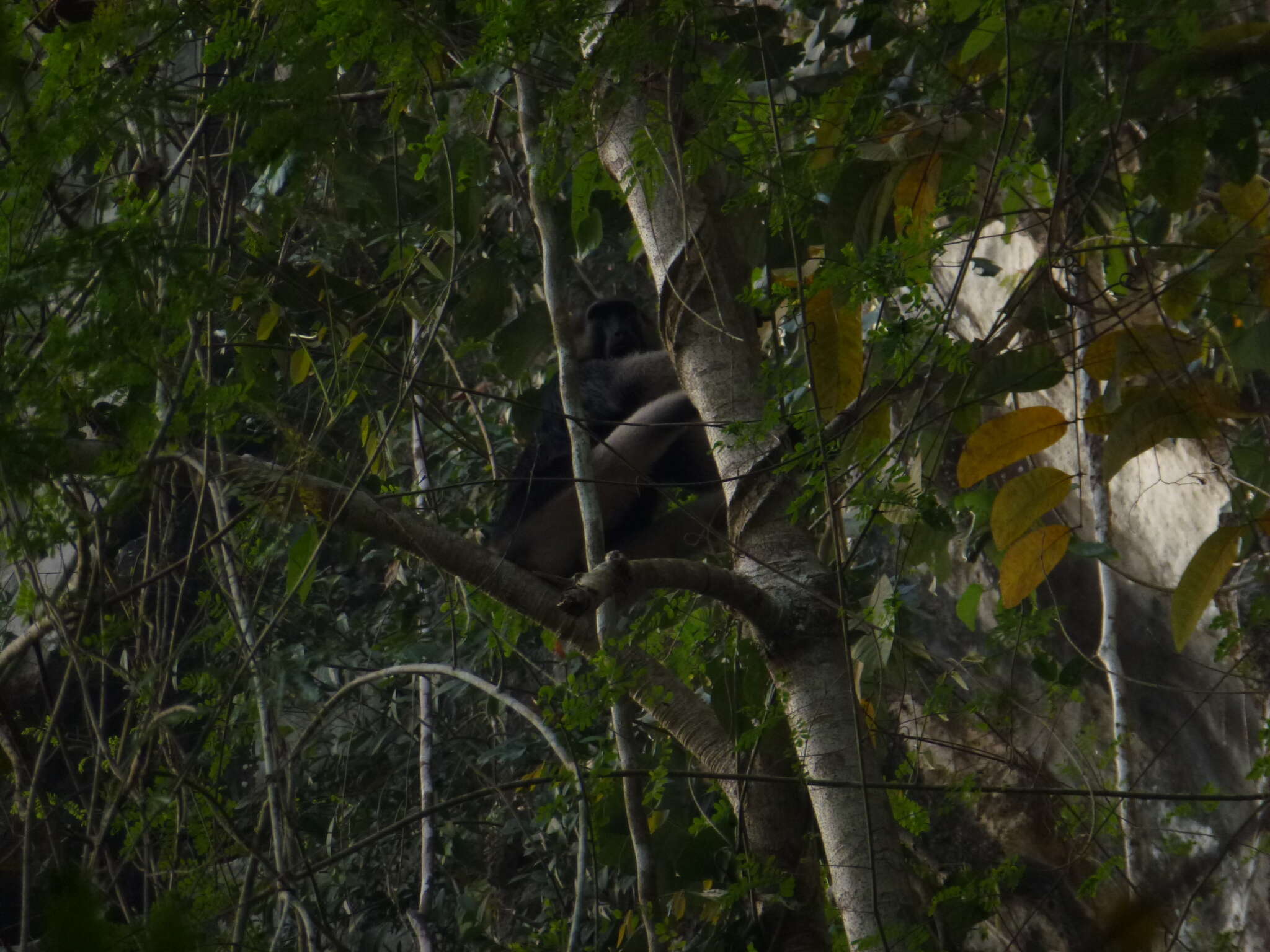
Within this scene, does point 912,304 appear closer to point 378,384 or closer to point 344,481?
point 344,481

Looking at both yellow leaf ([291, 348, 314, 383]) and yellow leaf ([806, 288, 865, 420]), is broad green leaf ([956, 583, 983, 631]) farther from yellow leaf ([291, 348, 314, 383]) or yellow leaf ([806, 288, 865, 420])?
yellow leaf ([291, 348, 314, 383])

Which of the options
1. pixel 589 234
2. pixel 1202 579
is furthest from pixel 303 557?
pixel 1202 579

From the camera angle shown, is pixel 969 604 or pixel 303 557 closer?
pixel 303 557

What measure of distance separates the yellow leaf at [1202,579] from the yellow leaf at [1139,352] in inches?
12.2

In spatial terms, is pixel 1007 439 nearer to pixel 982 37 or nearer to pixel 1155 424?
pixel 1155 424

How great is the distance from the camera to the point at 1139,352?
1827mm

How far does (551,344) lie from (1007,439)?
4.40 feet

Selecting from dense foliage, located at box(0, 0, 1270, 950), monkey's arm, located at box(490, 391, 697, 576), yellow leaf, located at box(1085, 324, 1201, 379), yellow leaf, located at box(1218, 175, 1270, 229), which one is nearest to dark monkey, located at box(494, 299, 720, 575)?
monkey's arm, located at box(490, 391, 697, 576)

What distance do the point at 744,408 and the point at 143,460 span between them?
0.92 metres

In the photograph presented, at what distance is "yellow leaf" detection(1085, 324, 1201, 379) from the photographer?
6.06ft

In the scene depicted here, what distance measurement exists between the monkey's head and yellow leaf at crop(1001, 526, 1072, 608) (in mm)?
2341

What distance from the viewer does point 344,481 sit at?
5.95 feet

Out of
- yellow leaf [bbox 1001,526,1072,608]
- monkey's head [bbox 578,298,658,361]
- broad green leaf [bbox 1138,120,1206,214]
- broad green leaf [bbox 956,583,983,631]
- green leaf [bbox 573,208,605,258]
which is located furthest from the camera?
monkey's head [bbox 578,298,658,361]

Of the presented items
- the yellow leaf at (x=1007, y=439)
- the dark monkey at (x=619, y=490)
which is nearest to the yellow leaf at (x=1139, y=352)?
the yellow leaf at (x=1007, y=439)
